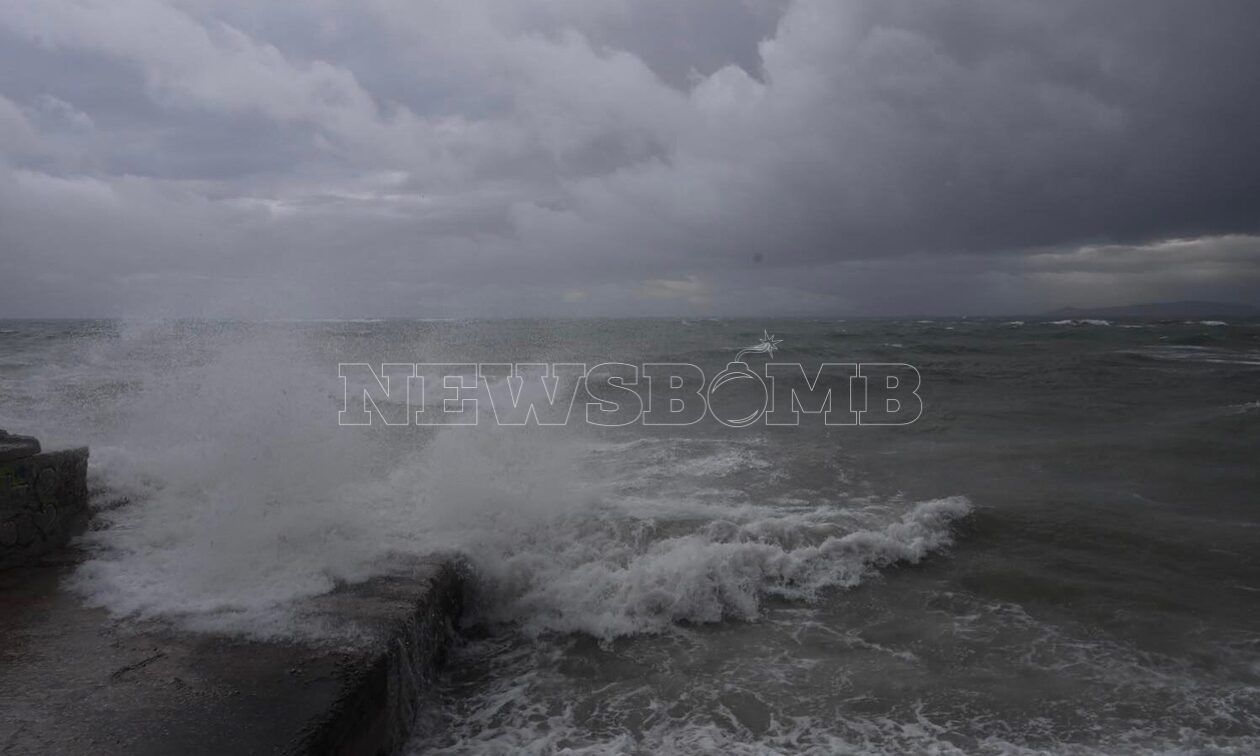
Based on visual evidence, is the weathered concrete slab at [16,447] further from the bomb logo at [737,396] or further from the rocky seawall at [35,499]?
the bomb logo at [737,396]

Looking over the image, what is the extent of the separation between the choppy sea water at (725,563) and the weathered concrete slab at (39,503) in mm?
298

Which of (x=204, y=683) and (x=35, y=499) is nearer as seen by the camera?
(x=204, y=683)

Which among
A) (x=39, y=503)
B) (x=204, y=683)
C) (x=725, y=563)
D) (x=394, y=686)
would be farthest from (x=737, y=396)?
(x=204, y=683)

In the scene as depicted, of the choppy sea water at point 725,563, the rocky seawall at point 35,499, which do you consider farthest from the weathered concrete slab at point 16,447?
the choppy sea water at point 725,563

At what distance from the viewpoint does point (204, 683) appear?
10.6 ft

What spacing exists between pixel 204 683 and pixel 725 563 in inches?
141

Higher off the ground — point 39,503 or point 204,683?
point 39,503

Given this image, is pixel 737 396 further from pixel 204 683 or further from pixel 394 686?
pixel 204 683

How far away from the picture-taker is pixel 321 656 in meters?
3.47

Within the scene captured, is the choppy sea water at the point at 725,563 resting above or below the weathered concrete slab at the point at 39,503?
below

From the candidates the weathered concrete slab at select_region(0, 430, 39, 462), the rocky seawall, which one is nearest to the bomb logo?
the rocky seawall

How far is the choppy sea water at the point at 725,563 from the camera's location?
12.4ft

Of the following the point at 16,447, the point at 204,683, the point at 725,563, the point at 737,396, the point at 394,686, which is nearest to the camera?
the point at 204,683

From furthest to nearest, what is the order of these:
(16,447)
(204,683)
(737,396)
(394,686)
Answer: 1. (737,396)
2. (16,447)
3. (394,686)
4. (204,683)
